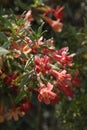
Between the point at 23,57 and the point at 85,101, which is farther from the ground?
the point at 23,57

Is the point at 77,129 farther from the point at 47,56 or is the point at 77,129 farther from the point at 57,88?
the point at 47,56

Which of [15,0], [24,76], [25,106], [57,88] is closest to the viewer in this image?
[24,76]

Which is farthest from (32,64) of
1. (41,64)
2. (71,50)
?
(71,50)

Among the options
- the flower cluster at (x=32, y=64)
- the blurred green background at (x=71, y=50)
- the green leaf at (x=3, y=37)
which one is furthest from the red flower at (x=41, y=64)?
the blurred green background at (x=71, y=50)

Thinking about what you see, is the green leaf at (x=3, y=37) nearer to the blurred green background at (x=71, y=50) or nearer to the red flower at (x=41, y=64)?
the red flower at (x=41, y=64)

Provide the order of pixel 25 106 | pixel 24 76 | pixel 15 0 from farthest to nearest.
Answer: pixel 15 0
pixel 25 106
pixel 24 76

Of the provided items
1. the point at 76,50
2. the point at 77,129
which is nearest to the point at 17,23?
the point at 76,50

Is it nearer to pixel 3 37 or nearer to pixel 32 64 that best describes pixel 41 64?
pixel 32 64

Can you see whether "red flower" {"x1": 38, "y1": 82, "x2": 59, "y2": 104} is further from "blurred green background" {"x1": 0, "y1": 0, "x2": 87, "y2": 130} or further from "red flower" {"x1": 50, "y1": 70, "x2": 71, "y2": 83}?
"blurred green background" {"x1": 0, "y1": 0, "x2": 87, "y2": 130}

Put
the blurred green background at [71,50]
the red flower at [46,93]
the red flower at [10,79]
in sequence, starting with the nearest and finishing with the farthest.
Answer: the red flower at [46,93] < the red flower at [10,79] < the blurred green background at [71,50]

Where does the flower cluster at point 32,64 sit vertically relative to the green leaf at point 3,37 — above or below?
below

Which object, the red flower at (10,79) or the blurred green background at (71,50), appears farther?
the blurred green background at (71,50)
